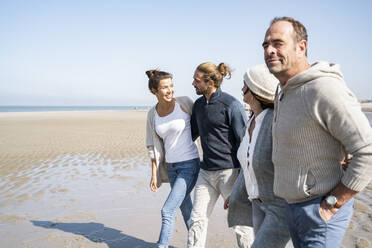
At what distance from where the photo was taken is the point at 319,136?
172cm

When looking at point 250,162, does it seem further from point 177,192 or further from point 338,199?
point 177,192

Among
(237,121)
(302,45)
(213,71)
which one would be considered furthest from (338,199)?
(213,71)

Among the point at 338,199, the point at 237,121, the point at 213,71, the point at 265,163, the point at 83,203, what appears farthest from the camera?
the point at 83,203

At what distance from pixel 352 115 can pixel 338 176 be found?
14.6 inches

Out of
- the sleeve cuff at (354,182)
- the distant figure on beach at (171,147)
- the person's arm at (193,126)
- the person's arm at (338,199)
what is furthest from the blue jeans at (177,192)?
the sleeve cuff at (354,182)

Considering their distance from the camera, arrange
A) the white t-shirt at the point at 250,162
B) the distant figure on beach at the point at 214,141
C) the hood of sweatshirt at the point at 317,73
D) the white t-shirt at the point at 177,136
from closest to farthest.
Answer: the hood of sweatshirt at the point at 317,73 → the white t-shirt at the point at 250,162 → the distant figure on beach at the point at 214,141 → the white t-shirt at the point at 177,136

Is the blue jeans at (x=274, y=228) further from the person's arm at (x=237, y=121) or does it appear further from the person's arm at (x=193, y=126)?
the person's arm at (x=193, y=126)

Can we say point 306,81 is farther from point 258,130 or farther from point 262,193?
point 262,193

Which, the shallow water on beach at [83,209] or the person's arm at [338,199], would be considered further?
the shallow water on beach at [83,209]

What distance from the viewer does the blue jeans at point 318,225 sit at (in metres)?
1.76

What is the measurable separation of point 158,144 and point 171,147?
0.78ft

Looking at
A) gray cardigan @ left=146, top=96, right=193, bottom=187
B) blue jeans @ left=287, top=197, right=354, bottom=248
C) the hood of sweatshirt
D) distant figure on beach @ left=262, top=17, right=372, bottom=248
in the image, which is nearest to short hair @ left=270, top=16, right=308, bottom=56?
distant figure on beach @ left=262, top=17, right=372, bottom=248

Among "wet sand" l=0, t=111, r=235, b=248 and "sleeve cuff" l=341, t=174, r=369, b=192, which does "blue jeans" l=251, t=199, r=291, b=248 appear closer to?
"sleeve cuff" l=341, t=174, r=369, b=192

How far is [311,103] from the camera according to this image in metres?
A: 1.69
